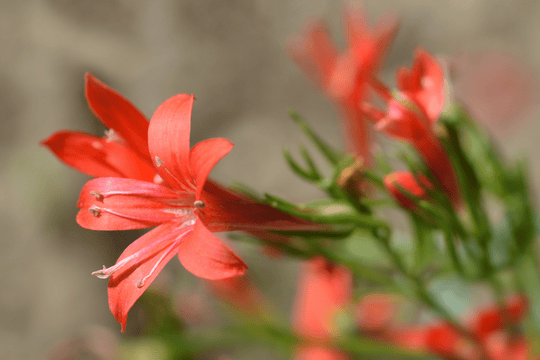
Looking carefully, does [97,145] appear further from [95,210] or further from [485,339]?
[485,339]

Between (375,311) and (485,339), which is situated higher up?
(485,339)

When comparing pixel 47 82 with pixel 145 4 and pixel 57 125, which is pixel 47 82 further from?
pixel 145 4

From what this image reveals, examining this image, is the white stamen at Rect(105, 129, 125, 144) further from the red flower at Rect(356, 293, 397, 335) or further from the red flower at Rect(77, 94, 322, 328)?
the red flower at Rect(356, 293, 397, 335)

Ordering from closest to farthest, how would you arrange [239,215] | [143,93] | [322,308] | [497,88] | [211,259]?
[211,259]
[239,215]
[322,308]
[497,88]
[143,93]

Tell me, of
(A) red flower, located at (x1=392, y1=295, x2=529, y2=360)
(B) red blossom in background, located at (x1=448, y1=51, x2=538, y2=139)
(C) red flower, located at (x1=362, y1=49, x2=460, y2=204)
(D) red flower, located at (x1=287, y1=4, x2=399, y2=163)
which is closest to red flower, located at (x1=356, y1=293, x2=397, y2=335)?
(A) red flower, located at (x1=392, y1=295, x2=529, y2=360)

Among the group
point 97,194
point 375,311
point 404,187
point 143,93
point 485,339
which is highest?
point 97,194

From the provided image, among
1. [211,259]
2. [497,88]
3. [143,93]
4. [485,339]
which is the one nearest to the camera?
[211,259]

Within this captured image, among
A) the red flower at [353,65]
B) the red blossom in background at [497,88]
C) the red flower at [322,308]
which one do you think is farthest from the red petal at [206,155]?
the red blossom in background at [497,88]

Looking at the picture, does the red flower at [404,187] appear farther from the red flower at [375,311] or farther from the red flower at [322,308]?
the red flower at [375,311]

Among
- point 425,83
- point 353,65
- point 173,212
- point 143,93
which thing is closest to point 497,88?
point 353,65
